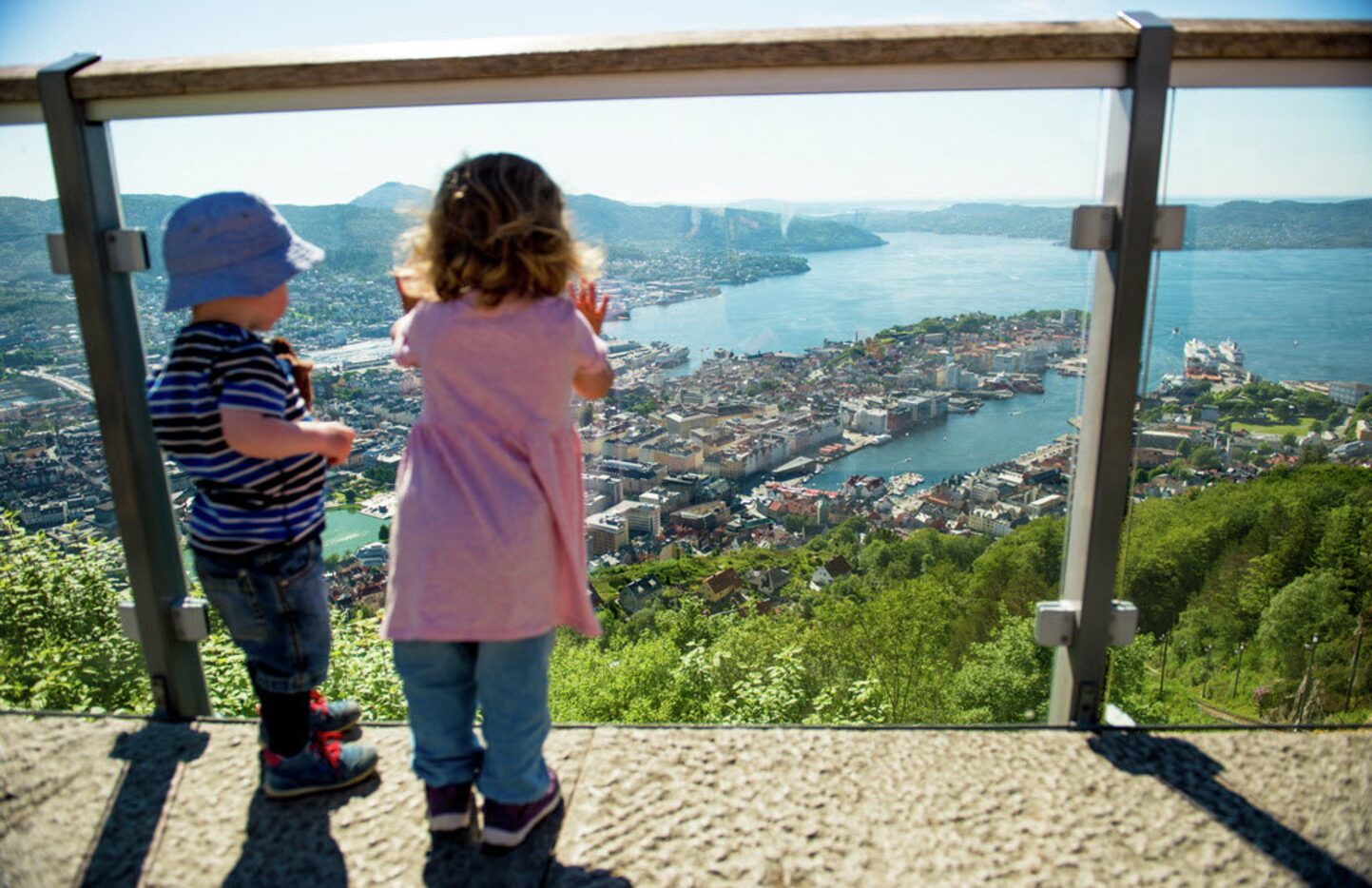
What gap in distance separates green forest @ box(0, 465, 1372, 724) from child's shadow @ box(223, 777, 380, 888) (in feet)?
2.36

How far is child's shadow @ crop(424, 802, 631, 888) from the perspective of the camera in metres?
1.59

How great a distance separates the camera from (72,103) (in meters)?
1.85

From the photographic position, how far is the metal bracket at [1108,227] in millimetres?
1794

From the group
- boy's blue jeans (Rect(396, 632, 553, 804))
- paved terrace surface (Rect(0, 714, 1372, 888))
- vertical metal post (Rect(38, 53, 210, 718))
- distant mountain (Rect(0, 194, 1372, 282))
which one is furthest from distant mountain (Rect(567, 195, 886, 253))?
paved terrace surface (Rect(0, 714, 1372, 888))

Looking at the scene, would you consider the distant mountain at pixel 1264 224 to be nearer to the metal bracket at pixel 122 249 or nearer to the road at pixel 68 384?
the metal bracket at pixel 122 249

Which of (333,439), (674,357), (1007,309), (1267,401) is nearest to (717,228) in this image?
(674,357)

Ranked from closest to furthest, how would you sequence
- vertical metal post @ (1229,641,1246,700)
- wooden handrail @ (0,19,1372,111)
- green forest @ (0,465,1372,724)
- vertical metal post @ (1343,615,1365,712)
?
wooden handrail @ (0,19,1372,111) → green forest @ (0,465,1372,724) → vertical metal post @ (1343,615,1365,712) → vertical metal post @ (1229,641,1246,700)

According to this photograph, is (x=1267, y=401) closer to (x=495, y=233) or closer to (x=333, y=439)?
(x=495, y=233)

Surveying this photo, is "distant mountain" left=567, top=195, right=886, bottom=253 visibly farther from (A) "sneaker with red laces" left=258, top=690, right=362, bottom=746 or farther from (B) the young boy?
(A) "sneaker with red laces" left=258, top=690, right=362, bottom=746

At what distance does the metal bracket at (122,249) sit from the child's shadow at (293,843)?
1.20 metres

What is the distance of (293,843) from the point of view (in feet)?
5.59

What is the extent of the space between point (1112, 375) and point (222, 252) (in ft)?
5.99

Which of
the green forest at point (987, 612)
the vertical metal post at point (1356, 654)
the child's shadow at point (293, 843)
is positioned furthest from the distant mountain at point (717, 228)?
the vertical metal post at point (1356, 654)

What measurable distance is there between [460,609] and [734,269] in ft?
3.82
